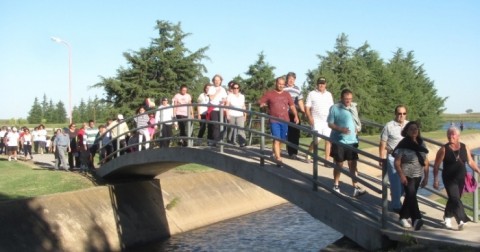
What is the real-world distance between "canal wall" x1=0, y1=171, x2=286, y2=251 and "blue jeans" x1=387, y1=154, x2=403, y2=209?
7.84 m

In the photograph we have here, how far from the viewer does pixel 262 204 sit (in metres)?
20.6

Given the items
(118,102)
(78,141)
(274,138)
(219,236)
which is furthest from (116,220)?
(118,102)

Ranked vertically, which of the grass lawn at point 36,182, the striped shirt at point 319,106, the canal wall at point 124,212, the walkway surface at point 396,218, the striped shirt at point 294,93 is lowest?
the canal wall at point 124,212

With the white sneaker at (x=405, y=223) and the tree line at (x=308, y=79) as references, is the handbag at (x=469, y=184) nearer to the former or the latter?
the white sneaker at (x=405, y=223)

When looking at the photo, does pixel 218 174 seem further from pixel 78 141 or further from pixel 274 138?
pixel 274 138

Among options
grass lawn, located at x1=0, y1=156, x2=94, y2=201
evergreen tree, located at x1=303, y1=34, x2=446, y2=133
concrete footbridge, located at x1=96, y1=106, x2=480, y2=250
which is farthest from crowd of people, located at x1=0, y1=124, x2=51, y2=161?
evergreen tree, located at x1=303, y1=34, x2=446, y2=133

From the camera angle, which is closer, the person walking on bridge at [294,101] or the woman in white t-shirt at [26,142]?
the person walking on bridge at [294,101]

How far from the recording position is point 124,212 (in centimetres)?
1563

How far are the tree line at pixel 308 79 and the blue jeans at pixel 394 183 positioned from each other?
7798 mm

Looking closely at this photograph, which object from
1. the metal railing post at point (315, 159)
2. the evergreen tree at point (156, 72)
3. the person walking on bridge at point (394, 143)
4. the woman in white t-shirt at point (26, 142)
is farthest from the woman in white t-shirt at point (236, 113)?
the evergreen tree at point (156, 72)

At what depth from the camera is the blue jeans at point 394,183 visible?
8.26 meters

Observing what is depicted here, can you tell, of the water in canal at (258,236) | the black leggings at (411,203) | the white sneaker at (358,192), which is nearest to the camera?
the black leggings at (411,203)

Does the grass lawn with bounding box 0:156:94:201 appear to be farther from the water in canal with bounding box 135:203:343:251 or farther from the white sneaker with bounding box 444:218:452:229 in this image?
the white sneaker with bounding box 444:218:452:229

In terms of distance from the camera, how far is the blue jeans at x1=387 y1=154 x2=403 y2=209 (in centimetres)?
826
